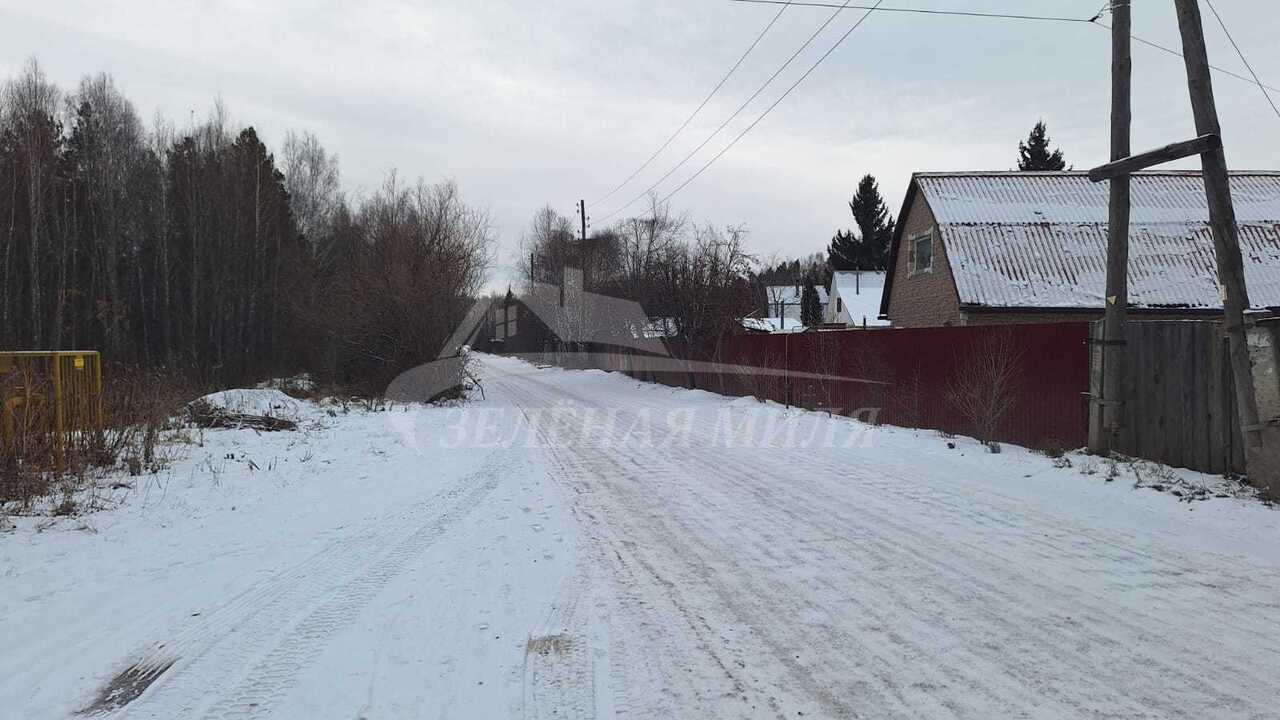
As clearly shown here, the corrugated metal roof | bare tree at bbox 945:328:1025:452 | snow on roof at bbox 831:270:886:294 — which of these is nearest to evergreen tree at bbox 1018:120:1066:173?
snow on roof at bbox 831:270:886:294

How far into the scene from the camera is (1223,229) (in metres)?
7.46

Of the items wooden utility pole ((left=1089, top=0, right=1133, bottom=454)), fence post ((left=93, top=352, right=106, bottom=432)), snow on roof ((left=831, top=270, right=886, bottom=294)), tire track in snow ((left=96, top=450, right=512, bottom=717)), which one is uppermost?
snow on roof ((left=831, top=270, right=886, bottom=294))

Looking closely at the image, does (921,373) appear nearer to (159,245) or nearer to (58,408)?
(58,408)

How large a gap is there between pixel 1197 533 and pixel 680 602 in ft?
15.7

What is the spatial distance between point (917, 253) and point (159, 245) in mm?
34591

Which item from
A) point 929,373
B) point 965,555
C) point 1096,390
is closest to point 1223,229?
point 1096,390

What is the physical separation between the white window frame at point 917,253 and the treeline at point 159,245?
14.2m

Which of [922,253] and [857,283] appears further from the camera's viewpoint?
[857,283]

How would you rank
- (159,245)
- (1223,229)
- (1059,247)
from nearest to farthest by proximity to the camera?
(1223,229) → (1059,247) → (159,245)

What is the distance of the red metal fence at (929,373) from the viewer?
9.91 m

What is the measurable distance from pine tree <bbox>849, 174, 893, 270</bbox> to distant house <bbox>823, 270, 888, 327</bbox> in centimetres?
801

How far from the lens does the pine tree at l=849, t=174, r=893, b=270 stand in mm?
66188

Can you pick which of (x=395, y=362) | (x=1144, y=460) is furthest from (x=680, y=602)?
(x=395, y=362)

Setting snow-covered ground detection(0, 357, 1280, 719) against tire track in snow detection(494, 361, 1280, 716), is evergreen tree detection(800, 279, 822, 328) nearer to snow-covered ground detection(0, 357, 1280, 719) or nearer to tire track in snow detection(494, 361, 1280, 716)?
snow-covered ground detection(0, 357, 1280, 719)
